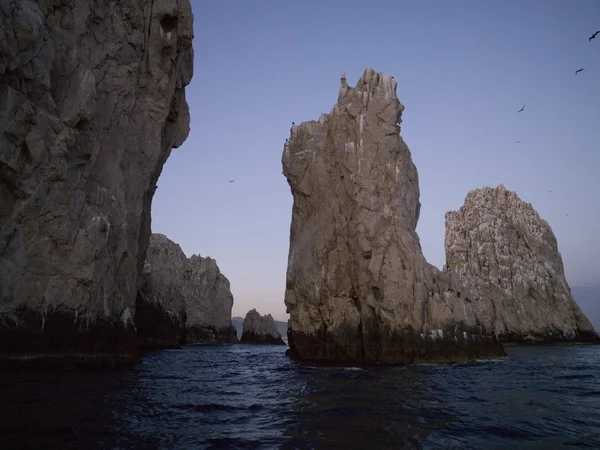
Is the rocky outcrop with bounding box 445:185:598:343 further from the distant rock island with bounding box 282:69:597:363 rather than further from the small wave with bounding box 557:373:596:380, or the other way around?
the small wave with bounding box 557:373:596:380

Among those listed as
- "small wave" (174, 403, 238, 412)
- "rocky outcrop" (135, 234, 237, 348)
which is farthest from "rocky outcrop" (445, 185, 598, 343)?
"small wave" (174, 403, 238, 412)

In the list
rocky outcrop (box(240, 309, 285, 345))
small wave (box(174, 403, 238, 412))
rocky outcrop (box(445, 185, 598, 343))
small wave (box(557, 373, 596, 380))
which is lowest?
small wave (box(174, 403, 238, 412))

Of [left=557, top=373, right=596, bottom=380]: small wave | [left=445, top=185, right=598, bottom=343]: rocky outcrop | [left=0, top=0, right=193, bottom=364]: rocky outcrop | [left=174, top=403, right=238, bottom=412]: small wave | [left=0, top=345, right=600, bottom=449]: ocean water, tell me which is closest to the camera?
[left=0, top=345, right=600, bottom=449]: ocean water

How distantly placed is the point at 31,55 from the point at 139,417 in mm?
14999

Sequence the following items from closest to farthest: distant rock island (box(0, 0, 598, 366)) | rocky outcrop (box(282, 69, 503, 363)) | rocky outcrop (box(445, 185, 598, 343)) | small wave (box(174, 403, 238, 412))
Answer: small wave (box(174, 403, 238, 412)) → distant rock island (box(0, 0, 598, 366)) → rocky outcrop (box(282, 69, 503, 363)) → rocky outcrop (box(445, 185, 598, 343))

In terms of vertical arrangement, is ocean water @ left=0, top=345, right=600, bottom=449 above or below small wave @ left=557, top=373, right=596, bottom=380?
below

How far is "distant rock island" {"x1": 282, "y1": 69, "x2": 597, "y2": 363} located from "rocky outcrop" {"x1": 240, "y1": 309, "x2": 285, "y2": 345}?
4308 centimetres

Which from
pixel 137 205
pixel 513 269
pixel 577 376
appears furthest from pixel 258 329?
pixel 577 376

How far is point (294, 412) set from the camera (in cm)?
1171

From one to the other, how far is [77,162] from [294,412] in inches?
646

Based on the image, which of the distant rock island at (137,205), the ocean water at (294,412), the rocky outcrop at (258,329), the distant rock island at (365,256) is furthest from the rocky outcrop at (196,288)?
the ocean water at (294,412)

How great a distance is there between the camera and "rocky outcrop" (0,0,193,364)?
56.0 feet

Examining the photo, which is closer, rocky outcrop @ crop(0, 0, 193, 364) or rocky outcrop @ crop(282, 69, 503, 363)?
rocky outcrop @ crop(0, 0, 193, 364)

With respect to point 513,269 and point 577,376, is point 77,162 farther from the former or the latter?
point 513,269
